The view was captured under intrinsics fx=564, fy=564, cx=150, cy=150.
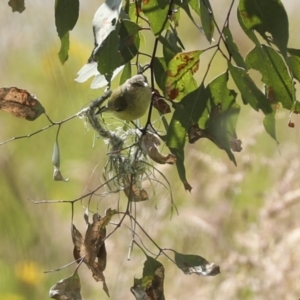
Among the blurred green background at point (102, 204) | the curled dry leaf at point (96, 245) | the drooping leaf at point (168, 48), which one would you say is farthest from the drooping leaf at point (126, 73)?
the blurred green background at point (102, 204)

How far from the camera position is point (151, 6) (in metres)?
0.46

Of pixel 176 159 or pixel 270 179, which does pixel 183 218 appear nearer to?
pixel 270 179

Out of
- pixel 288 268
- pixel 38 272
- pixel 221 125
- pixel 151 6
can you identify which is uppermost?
pixel 38 272

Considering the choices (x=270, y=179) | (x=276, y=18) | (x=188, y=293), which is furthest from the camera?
Result: (x=270, y=179)

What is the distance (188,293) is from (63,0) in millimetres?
931

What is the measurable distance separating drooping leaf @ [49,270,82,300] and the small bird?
0.44ft

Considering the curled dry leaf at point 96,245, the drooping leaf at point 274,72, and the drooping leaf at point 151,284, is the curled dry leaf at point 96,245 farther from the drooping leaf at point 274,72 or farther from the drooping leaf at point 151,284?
the drooping leaf at point 274,72

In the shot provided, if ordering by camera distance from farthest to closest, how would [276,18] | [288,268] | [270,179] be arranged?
1. [270,179]
2. [288,268]
3. [276,18]

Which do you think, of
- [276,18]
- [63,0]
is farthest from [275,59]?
[63,0]

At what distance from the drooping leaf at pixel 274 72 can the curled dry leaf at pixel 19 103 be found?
18 centimetres

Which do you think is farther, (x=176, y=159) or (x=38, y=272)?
(x=38, y=272)

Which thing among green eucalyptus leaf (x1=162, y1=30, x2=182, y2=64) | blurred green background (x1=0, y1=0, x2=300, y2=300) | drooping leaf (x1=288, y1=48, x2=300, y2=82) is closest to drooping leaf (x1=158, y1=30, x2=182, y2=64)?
green eucalyptus leaf (x1=162, y1=30, x2=182, y2=64)

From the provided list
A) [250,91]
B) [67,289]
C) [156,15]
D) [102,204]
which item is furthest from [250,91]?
[102,204]

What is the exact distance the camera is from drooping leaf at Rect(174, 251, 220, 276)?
45 centimetres
